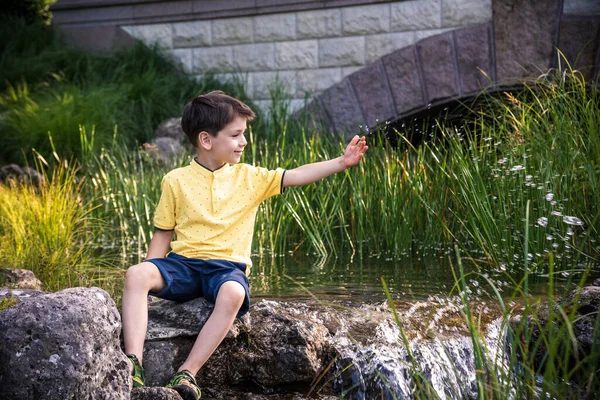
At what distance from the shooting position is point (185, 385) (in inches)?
102

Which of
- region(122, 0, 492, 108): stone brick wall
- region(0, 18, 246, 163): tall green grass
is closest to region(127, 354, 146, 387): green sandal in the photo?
region(0, 18, 246, 163): tall green grass

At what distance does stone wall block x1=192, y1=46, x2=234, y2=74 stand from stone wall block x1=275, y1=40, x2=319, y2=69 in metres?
0.67

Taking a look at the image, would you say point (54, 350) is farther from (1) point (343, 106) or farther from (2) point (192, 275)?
(1) point (343, 106)

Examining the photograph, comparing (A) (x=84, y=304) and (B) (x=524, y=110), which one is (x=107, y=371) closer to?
(A) (x=84, y=304)

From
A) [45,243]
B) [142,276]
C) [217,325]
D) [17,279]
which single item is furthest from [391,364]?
[45,243]

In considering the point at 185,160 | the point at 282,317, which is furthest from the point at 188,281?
the point at 185,160

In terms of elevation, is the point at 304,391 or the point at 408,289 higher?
the point at 408,289

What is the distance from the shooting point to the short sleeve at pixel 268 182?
3273 millimetres

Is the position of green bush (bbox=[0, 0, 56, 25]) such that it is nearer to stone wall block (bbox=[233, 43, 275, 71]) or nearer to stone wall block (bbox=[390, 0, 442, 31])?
stone wall block (bbox=[233, 43, 275, 71])

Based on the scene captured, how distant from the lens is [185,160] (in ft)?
21.1

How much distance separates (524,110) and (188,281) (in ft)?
7.62

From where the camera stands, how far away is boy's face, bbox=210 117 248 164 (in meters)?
3.21

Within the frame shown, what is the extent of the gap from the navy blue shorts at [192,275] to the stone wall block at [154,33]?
7.46 meters

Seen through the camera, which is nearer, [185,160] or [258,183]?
[258,183]
